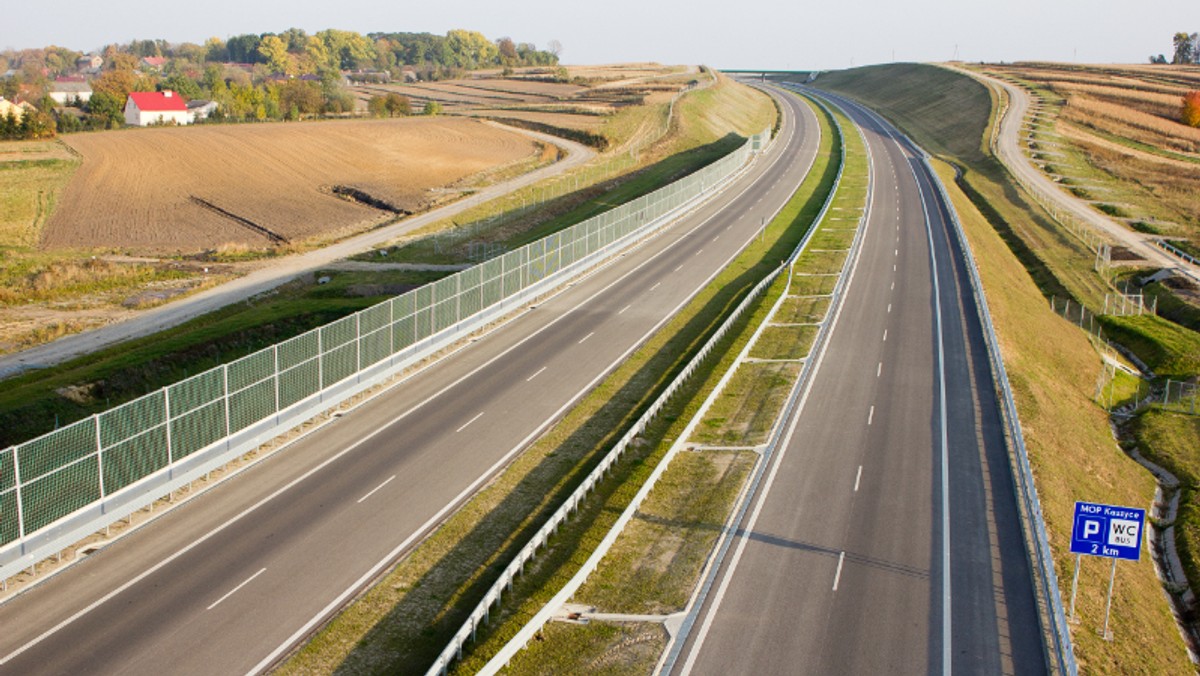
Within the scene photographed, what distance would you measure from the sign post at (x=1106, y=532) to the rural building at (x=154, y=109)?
15648 centimetres

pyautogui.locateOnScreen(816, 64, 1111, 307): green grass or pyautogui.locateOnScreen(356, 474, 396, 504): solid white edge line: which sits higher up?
pyautogui.locateOnScreen(816, 64, 1111, 307): green grass

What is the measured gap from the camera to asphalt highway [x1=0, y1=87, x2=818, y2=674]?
64.7ft

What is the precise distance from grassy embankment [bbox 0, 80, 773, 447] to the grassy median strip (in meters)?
20.3

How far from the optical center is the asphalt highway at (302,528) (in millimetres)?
19734

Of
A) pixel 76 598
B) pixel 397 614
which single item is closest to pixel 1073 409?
pixel 397 614

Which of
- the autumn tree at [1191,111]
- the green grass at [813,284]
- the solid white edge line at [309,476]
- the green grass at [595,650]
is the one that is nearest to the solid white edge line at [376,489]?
the solid white edge line at [309,476]

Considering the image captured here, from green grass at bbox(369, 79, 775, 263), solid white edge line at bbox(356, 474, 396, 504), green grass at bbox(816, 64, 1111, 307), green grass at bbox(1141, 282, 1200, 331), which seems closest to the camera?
solid white edge line at bbox(356, 474, 396, 504)

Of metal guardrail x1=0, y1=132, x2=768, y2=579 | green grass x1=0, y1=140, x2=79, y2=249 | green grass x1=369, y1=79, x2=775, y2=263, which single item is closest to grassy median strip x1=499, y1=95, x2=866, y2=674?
metal guardrail x1=0, y1=132, x2=768, y2=579

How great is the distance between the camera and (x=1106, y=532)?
70.3 feet

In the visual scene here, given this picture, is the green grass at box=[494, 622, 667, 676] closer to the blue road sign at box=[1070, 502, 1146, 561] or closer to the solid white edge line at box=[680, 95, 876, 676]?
the solid white edge line at box=[680, 95, 876, 676]

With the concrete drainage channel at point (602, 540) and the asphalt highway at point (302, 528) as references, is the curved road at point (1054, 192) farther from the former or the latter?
the asphalt highway at point (302, 528)

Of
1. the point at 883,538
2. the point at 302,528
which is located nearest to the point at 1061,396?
the point at 883,538

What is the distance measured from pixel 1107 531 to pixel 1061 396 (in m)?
21.8

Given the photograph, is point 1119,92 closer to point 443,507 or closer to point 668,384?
point 668,384
